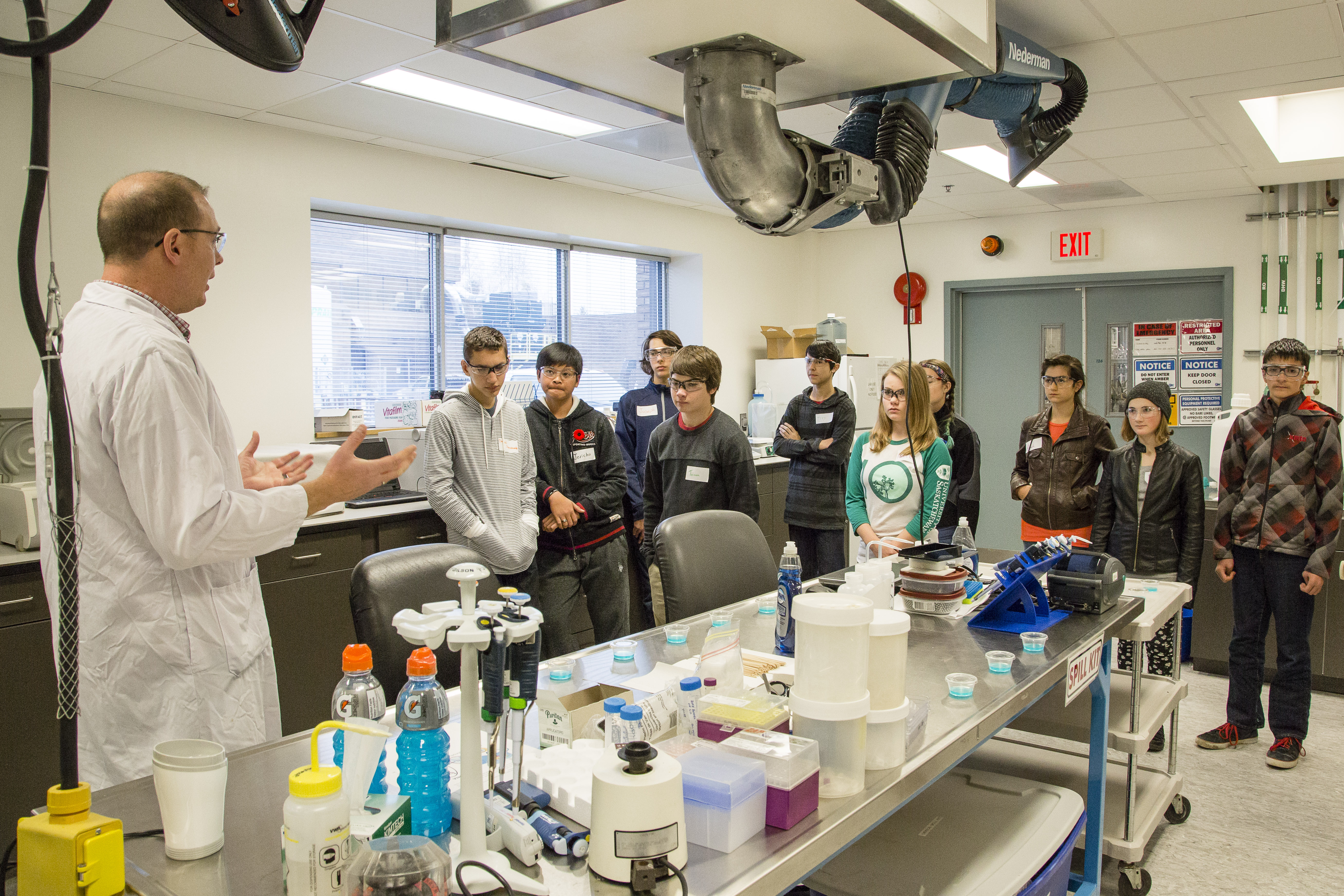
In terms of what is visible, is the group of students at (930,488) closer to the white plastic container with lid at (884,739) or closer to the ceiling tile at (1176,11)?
the ceiling tile at (1176,11)

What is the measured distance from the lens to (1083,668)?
199 centimetres

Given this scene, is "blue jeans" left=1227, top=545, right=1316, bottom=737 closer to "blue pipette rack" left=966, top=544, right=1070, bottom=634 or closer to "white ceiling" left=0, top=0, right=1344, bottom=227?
"blue pipette rack" left=966, top=544, right=1070, bottom=634

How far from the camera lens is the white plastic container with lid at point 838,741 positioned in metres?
1.24

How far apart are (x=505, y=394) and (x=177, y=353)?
10.6 feet

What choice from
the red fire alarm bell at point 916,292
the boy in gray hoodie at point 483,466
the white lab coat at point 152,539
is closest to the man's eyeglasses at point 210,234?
the white lab coat at point 152,539

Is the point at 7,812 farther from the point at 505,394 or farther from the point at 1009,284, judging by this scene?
the point at 1009,284

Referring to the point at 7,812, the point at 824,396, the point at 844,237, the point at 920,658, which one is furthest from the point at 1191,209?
the point at 7,812

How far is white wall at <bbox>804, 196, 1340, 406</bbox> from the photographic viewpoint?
5441mm

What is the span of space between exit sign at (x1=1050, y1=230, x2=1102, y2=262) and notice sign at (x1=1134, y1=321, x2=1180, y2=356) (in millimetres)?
569

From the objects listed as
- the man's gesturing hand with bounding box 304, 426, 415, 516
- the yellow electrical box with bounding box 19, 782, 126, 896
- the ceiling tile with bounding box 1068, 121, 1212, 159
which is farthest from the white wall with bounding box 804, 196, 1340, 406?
the yellow electrical box with bounding box 19, 782, 126, 896

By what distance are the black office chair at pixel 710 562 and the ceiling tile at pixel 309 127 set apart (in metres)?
→ 2.55

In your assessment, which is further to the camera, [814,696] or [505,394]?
[505,394]

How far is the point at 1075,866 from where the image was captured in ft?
8.03

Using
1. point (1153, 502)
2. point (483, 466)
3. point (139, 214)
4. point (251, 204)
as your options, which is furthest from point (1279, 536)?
point (251, 204)
